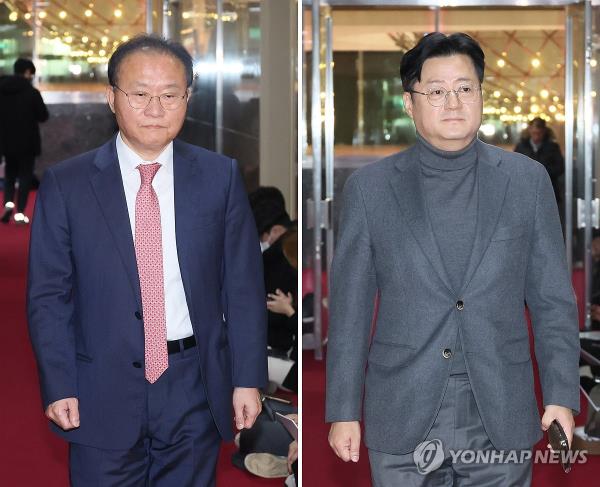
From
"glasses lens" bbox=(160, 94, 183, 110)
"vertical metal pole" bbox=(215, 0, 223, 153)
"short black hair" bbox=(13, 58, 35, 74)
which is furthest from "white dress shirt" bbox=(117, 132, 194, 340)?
"short black hair" bbox=(13, 58, 35, 74)

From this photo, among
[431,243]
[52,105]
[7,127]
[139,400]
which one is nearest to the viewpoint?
[431,243]

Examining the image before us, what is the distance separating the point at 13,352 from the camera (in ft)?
26.4

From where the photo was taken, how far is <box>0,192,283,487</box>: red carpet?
17.3 ft

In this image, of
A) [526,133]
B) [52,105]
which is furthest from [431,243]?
[52,105]

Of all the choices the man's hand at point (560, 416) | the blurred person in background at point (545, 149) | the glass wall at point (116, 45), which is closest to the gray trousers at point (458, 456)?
the man's hand at point (560, 416)

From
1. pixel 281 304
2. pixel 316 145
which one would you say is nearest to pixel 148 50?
pixel 281 304

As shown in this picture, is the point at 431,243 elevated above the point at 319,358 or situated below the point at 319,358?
above

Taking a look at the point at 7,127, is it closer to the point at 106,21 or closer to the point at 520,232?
the point at 106,21

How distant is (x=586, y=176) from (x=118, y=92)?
18.7 ft

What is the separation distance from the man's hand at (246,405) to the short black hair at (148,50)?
0.81m

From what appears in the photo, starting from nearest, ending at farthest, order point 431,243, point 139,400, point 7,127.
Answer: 1. point 431,243
2. point 139,400
3. point 7,127

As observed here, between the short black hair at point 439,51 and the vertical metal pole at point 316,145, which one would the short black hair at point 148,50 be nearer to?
the short black hair at point 439,51

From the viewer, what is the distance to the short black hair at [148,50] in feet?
10.3

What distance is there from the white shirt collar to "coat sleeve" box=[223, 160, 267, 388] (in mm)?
168
